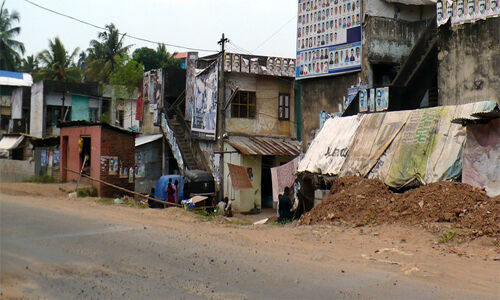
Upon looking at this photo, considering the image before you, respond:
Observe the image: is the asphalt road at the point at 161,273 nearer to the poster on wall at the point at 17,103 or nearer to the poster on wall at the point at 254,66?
the poster on wall at the point at 254,66

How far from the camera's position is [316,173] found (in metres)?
15.6

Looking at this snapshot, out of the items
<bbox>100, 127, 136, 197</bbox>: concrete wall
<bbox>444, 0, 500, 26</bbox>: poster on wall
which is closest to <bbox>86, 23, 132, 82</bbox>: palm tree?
<bbox>100, 127, 136, 197</bbox>: concrete wall

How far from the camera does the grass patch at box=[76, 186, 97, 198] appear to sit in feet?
68.2

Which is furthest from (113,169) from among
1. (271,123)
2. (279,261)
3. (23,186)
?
(279,261)

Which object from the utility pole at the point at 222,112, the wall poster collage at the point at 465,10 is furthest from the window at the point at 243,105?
the wall poster collage at the point at 465,10

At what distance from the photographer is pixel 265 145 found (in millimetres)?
27703

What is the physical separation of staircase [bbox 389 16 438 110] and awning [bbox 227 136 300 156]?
368 inches

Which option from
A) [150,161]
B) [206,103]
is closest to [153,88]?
[150,161]

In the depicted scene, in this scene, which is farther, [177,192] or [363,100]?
[177,192]

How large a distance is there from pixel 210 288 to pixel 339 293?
1712mm

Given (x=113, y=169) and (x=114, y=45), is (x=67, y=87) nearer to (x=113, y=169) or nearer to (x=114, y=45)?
(x=114, y=45)

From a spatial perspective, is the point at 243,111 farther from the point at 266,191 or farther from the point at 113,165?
the point at 113,165

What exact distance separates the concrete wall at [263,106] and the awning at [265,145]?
1.08 feet

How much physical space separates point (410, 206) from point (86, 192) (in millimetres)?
13829
